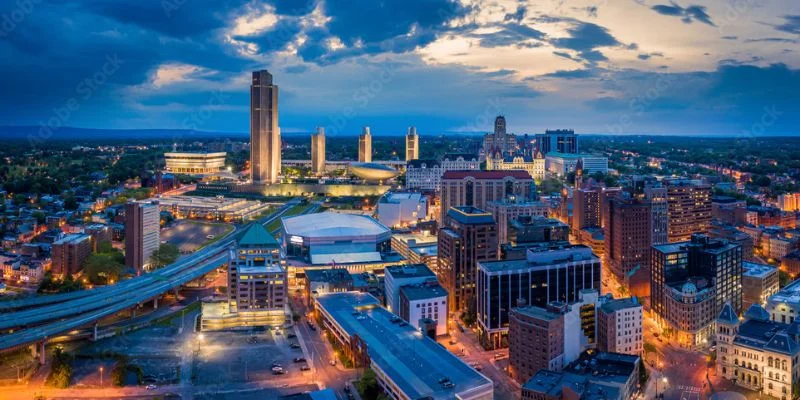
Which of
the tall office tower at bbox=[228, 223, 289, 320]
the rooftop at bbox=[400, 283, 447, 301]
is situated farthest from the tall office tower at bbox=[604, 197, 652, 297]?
the tall office tower at bbox=[228, 223, 289, 320]

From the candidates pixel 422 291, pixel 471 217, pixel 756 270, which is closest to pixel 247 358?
pixel 422 291

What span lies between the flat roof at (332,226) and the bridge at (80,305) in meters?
6.90

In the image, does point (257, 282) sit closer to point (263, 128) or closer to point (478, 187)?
point (478, 187)

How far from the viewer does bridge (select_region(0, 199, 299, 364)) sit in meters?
28.4

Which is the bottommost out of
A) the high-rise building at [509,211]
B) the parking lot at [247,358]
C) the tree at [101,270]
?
the parking lot at [247,358]

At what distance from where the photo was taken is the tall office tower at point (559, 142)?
4496 inches

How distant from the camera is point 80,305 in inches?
1287

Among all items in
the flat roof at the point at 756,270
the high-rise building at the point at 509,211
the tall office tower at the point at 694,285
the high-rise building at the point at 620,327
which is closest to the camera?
the high-rise building at the point at 620,327

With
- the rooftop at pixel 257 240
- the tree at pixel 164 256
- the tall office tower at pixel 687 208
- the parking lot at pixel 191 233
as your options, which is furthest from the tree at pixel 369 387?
the tall office tower at pixel 687 208

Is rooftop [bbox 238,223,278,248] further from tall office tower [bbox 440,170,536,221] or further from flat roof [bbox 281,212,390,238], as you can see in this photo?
tall office tower [bbox 440,170,536,221]

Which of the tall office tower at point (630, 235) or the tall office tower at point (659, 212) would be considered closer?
the tall office tower at point (630, 235)

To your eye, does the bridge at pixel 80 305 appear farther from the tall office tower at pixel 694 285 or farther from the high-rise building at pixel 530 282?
the tall office tower at pixel 694 285

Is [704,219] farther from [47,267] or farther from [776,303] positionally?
[47,267]

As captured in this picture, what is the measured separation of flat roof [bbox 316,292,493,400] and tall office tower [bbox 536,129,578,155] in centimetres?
8734
